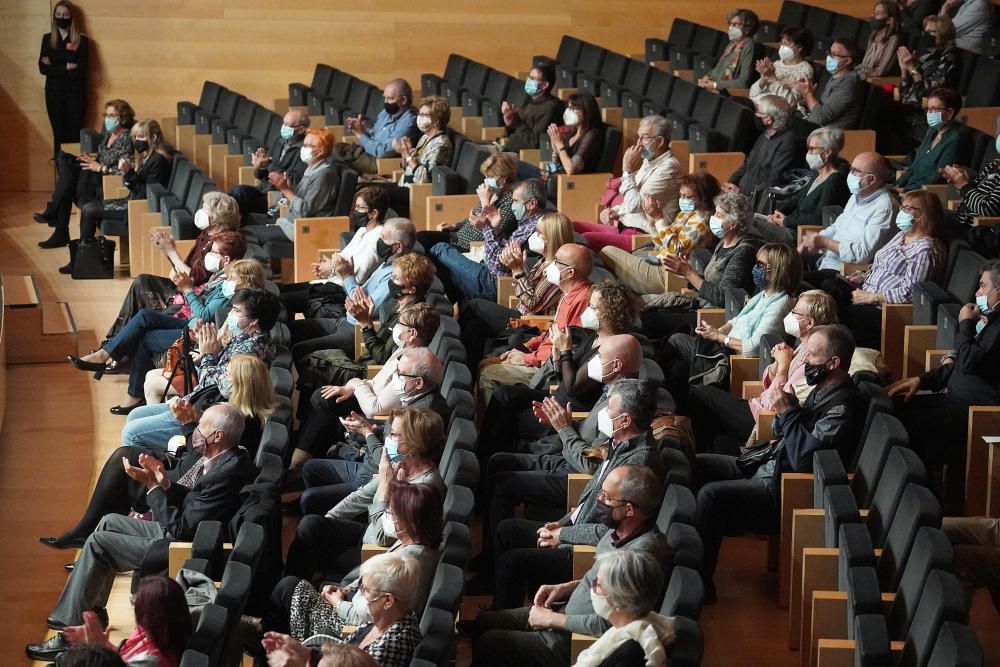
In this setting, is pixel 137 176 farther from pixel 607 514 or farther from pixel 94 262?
pixel 607 514

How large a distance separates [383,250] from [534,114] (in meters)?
1.89

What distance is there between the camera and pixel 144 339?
4938 millimetres

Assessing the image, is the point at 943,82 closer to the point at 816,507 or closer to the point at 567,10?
the point at 567,10

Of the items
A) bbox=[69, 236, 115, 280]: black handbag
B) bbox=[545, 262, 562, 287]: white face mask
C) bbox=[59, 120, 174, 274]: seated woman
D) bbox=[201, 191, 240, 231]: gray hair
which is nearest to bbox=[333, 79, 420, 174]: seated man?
bbox=[59, 120, 174, 274]: seated woman

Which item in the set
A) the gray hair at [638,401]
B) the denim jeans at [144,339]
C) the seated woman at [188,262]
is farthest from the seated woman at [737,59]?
the gray hair at [638,401]

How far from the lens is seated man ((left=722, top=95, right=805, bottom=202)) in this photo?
17.7 feet

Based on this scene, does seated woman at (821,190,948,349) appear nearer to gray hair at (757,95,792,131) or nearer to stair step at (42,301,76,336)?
gray hair at (757,95,792,131)

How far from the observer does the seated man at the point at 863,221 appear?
4.59m

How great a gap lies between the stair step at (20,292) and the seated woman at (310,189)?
2.73ft

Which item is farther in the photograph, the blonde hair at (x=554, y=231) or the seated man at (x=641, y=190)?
the seated man at (x=641, y=190)

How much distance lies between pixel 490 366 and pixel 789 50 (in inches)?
117

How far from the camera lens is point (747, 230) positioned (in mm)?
4477

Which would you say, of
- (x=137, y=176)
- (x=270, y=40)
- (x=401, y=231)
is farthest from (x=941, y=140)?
(x=270, y=40)

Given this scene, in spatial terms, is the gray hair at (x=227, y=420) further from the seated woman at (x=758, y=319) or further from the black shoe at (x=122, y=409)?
the black shoe at (x=122, y=409)
